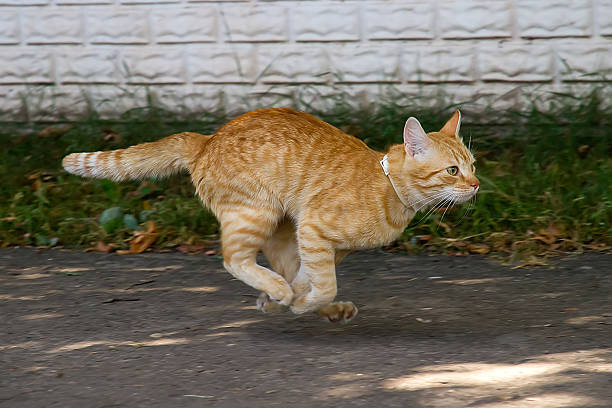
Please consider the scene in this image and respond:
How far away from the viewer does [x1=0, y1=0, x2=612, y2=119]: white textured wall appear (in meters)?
7.77

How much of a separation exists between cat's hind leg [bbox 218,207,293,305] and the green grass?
163 centimetres

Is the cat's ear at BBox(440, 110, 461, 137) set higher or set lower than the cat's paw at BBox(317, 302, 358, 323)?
higher

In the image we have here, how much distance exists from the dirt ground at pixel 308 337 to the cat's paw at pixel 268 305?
0.10 m

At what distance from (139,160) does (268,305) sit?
3.96ft

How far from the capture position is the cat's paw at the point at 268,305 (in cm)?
482

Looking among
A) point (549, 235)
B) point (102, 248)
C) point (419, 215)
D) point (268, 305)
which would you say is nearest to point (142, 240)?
point (102, 248)

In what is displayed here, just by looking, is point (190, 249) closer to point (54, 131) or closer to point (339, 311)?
point (339, 311)

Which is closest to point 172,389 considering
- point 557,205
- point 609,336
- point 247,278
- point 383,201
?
point 247,278

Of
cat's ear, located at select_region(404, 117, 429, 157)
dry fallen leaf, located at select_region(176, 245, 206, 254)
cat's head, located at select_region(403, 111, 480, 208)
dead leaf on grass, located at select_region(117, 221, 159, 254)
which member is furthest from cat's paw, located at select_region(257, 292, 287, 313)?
dead leaf on grass, located at select_region(117, 221, 159, 254)

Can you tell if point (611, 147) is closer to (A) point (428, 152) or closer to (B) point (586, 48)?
(B) point (586, 48)

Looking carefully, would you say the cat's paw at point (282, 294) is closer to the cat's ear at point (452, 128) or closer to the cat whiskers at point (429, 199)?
the cat whiskers at point (429, 199)

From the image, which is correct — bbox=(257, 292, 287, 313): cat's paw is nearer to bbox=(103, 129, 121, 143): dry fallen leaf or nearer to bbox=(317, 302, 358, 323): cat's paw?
bbox=(317, 302, 358, 323): cat's paw

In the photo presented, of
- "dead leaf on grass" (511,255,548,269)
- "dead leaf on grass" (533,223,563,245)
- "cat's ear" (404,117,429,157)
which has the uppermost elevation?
"cat's ear" (404,117,429,157)

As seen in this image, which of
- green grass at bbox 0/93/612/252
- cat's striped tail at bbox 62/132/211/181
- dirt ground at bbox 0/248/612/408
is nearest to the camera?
dirt ground at bbox 0/248/612/408
